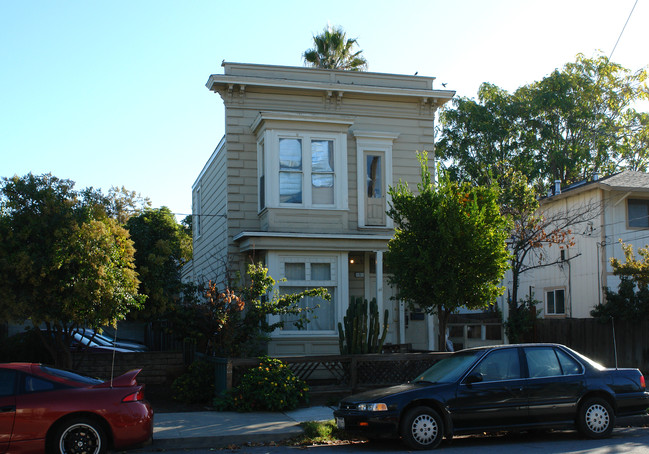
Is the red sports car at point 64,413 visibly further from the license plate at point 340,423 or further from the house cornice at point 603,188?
the house cornice at point 603,188

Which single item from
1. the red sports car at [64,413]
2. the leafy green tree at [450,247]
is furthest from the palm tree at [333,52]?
the red sports car at [64,413]

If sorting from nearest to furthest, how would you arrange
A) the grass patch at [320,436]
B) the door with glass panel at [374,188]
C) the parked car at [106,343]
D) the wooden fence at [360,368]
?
the grass patch at [320,436], the wooden fence at [360,368], the door with glass panel at [374,188], the parked car at [106,343]

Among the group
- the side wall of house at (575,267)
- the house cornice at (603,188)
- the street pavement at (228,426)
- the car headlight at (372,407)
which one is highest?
the house cornice at (603,188)

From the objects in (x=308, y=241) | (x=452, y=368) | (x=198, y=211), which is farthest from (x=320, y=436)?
(x=198, y=211)

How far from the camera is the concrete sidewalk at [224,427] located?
9914mm

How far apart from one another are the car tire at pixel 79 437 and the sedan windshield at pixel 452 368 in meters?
4.79

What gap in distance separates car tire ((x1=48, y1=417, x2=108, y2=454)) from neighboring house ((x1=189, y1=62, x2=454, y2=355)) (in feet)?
23.7

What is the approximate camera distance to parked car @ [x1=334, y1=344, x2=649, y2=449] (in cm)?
937

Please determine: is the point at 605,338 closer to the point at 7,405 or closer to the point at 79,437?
the point at 79,437

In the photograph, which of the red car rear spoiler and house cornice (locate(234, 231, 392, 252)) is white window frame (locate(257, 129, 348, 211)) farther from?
the red car rear spoiler

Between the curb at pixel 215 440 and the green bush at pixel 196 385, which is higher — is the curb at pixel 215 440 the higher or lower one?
the lower one

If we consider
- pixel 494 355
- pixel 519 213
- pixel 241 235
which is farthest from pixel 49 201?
pixel 519 213

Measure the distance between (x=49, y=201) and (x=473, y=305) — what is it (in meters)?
8.58

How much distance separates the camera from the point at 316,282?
54.7ft
